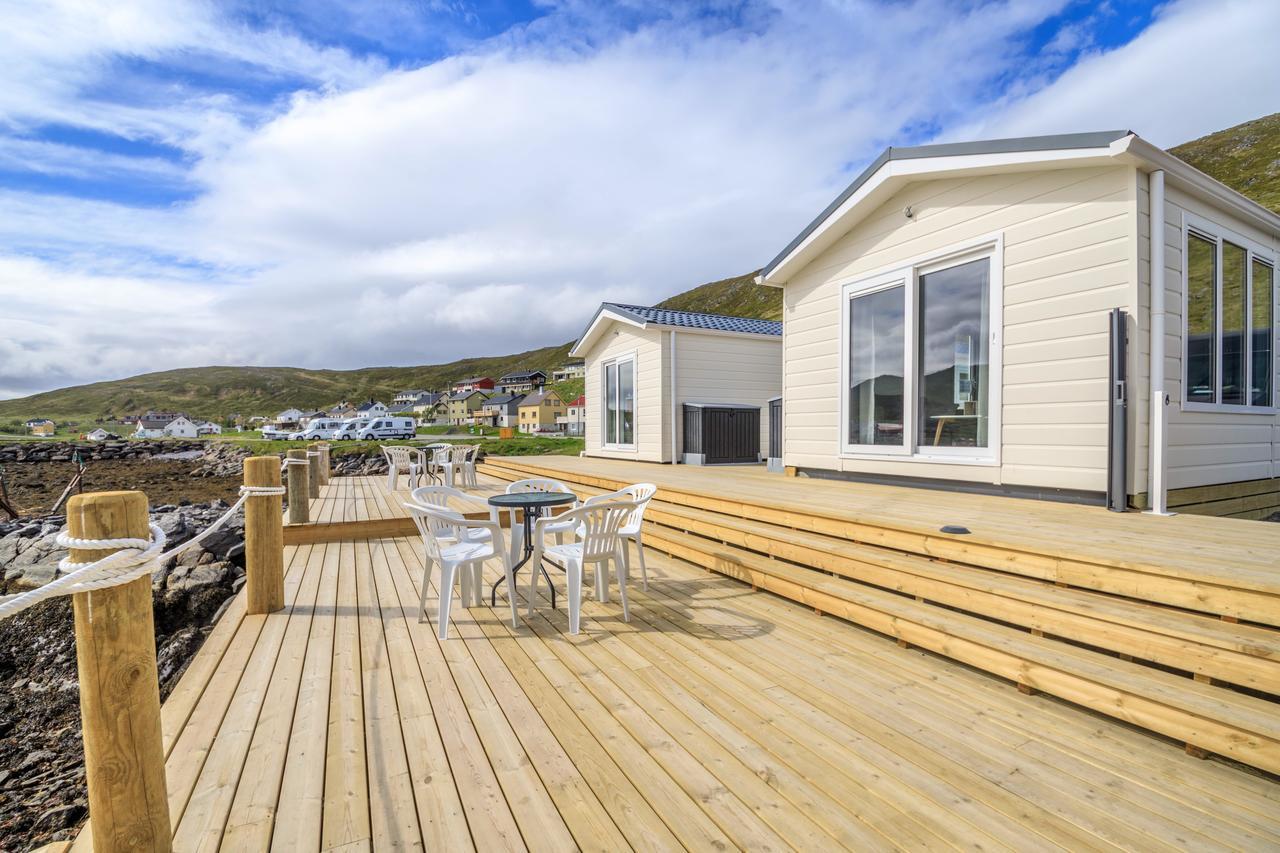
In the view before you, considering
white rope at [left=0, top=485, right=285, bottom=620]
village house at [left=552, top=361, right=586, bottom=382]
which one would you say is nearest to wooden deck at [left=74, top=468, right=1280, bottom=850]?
white rope at [left=0, top=485, right=285, bottom=620]

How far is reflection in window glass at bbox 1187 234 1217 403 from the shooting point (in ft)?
13.4

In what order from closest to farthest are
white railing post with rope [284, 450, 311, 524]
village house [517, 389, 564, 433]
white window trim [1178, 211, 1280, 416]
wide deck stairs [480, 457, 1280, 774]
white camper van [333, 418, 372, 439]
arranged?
wide deck stairs [480, 457, 1280, 774] → white window trim [1178, 211, 1280, 416] → white railing post with rope [284, 450, 311, 524] → white camper van [333, 418, 372, 439] → village house [517, 389, 564, 433]

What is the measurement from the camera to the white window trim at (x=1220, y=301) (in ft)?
13.1

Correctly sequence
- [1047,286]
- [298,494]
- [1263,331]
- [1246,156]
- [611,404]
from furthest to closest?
[1246,156]
[611,404]
[298,494]
[1263,331]
[1047,286]

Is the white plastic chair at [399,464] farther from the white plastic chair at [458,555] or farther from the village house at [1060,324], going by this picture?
the village house at [1060,324]

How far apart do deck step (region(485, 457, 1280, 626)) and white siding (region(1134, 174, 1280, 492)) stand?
5.82 feet

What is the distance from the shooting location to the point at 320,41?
23.0 ft

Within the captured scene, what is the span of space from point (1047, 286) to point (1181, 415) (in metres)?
1.33

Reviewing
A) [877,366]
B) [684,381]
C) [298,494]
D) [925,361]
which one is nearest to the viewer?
[925,361]

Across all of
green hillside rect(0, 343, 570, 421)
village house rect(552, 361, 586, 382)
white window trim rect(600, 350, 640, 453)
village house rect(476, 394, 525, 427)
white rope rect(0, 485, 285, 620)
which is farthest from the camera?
village house rect(552, 361, 586, 382)

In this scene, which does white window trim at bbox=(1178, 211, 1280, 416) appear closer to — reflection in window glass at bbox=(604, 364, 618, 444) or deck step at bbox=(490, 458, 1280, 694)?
deck step at bbox=(490, 458, 1280, 694)

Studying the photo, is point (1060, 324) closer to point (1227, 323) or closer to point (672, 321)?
point (1227, 323)

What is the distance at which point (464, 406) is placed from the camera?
75.2m

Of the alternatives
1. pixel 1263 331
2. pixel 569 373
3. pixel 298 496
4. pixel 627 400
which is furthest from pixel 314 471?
pixel 569 373
